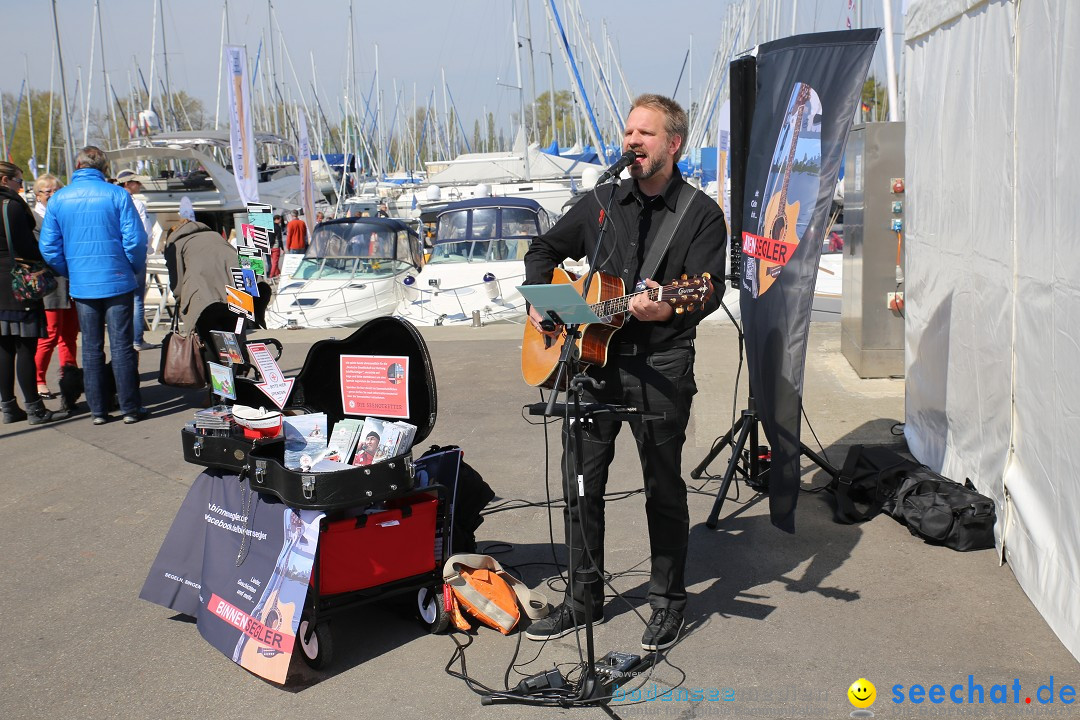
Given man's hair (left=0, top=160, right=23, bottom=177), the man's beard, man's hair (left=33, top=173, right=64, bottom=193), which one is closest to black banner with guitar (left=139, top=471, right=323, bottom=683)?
the man's beard

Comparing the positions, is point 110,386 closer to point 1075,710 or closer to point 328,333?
point 328,333

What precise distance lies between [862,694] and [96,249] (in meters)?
6.82

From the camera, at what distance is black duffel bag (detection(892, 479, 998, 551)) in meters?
4.84

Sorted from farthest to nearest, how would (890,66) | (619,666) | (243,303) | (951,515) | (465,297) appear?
(465,297) → (890,66) → (243,303) → (951,515) → (619,666)

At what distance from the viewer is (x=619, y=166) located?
11.8 feet

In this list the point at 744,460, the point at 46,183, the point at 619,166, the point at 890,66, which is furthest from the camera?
the point at 890,66

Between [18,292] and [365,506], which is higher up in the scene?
[18,292]

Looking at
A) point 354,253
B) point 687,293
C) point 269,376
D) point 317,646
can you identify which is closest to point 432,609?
point 317,646

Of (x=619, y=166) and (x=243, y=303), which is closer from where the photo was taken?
(x=619, y=166)

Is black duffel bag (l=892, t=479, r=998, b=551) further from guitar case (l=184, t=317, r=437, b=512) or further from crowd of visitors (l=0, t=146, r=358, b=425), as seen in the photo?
crowd of visitors (l=0, t=146, r=358, b=425)

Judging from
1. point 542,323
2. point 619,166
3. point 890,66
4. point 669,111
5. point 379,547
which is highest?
point 890,66

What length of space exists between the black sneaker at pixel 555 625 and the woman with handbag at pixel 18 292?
6.00 meters

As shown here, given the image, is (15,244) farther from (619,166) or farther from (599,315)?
(619,166)

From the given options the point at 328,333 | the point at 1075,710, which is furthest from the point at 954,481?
the point at 328,333
